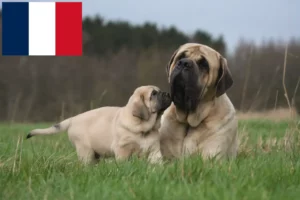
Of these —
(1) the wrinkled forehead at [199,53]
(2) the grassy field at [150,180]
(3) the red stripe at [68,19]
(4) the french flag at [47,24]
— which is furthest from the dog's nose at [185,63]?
(3) the red stripe at [68,19]

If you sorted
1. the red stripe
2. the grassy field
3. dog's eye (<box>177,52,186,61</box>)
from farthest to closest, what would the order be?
the red stripe, dog's eye (<box>177,52,186,61</box>), the grassy field

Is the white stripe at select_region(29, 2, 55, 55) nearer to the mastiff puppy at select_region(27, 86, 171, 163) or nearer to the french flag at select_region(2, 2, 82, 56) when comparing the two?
the french flag at select_region(2, 2, 82, 56)

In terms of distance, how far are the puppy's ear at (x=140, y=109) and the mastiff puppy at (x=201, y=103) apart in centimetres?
29

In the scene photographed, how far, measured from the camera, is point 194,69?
5270 millimetres

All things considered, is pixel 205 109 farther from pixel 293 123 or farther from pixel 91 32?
pixel 91 32

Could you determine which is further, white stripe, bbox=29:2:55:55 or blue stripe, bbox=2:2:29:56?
blue stripe, bbox=2:2:29:56

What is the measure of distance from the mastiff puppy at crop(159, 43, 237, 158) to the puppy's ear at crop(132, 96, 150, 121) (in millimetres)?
288

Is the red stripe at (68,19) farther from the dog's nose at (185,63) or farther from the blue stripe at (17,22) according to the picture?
the dog's nose at (185,63)

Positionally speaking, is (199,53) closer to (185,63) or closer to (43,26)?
(185,63)

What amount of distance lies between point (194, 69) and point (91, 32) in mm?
41442

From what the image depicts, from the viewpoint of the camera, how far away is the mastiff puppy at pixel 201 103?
5.30 m

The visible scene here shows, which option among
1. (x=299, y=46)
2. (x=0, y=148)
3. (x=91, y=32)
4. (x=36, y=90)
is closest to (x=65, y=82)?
(x=36, y=90)

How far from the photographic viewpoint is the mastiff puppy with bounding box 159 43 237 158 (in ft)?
17.4

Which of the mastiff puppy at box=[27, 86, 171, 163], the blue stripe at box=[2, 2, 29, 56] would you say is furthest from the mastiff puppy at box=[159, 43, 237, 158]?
the blue stripe at box=[2, 2, 29, 56]
